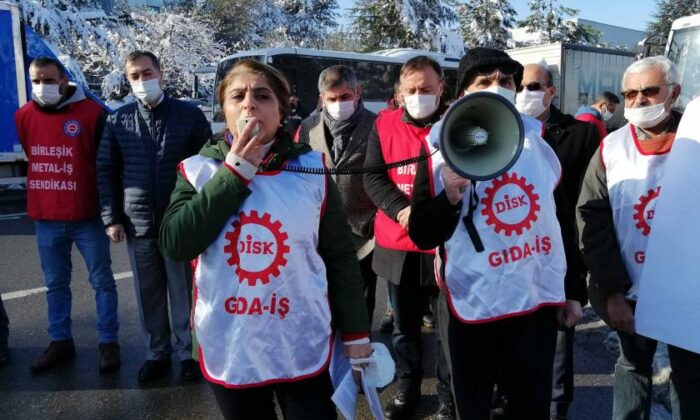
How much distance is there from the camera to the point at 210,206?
1657 millimetres

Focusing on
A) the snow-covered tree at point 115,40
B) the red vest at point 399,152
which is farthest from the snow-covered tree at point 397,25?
the red vest at point 399,152

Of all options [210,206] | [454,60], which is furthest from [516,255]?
[454,60]

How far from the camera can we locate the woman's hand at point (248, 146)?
65.1 inches

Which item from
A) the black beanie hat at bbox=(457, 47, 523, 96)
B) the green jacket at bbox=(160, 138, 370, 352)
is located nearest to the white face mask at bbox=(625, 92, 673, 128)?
the black beanie hat at bbox=(457, 47, 523, 96)

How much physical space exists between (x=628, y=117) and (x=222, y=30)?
116 ft

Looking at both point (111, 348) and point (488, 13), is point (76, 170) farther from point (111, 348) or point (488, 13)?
point (488, 13)

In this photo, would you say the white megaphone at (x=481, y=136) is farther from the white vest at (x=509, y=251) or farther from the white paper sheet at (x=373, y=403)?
the white paper sheet at (x=373, y=403)

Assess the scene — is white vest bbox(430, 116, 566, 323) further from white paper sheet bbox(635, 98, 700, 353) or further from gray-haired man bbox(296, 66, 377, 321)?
gray-haired man bbox(296, 66, 377, 321)

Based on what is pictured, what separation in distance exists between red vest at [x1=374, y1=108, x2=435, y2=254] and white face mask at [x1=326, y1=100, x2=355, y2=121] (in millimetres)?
513

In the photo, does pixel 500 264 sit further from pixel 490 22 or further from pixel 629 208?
pixel 490 22

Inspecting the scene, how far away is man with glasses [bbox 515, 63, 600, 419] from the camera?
9.61 feet

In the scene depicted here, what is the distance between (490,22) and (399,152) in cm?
3320

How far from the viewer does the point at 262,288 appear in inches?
68.3

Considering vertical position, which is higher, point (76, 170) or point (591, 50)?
point (591, 50)
